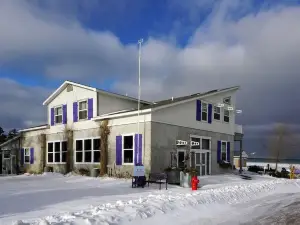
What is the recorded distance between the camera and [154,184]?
18.5 meters

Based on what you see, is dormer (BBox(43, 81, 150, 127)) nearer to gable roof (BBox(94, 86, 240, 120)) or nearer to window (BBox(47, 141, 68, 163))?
gable roof (BBox(94, 86, 240, 120))

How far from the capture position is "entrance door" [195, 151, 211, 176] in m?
24.8

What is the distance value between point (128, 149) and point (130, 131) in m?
1.10

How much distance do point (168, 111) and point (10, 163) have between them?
64.9 feet

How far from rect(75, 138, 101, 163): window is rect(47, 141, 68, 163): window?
1.69m

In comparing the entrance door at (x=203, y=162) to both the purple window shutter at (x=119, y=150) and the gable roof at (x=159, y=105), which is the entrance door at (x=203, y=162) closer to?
the gable roof at (x=159, y=105)

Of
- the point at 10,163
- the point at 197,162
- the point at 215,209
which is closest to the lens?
the point at 215,209

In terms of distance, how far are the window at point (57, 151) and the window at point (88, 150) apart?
1.69 metres

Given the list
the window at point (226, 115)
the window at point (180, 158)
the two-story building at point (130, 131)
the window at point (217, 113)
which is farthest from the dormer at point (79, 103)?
the window at point (226, 115)

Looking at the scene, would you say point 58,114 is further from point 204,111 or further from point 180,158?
point 204,111

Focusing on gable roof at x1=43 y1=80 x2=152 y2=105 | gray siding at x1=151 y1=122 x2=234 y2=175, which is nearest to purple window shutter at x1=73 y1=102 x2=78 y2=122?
gable roof at x1=43 y1=80 x2=152 y2=105

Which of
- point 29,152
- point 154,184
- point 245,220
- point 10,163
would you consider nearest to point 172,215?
point 245,220

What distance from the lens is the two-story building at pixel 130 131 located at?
2139cm

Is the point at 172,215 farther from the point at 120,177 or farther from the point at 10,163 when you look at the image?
the point at 10,163
